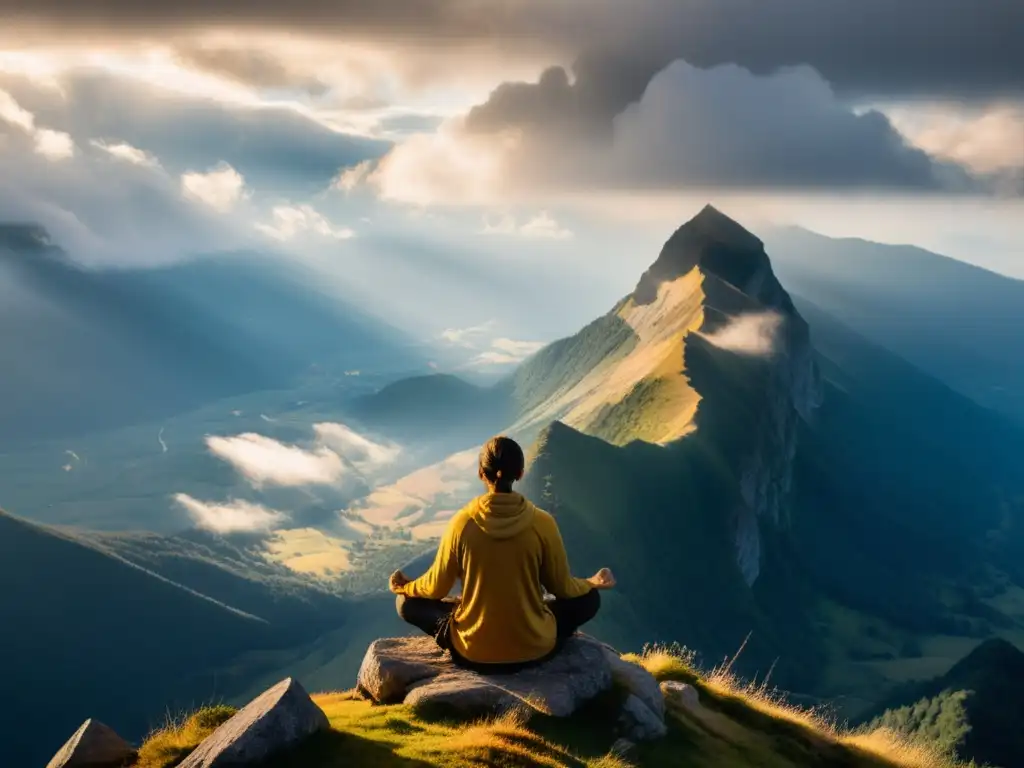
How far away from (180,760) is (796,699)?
17710 cm

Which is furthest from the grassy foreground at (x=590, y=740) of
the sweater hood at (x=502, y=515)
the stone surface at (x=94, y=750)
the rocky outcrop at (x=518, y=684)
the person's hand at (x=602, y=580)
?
the sweater hood at (x=502, y=515)

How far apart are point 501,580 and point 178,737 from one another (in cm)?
656

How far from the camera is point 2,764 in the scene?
195000 mm

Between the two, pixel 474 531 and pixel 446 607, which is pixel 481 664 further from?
pixel 474 531

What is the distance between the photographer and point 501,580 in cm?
1575

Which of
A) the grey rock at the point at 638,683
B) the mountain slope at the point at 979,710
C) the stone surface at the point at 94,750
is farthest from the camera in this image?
the mountain slope at the point at 979,710

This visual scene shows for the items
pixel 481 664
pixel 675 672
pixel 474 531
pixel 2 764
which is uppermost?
pixel 474 531

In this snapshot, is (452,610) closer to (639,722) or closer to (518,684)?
(518,684)

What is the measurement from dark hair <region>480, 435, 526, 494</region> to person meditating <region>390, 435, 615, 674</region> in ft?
0.06

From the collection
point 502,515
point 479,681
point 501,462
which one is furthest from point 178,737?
point 501,462

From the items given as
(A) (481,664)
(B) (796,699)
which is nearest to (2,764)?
(B) (796,699)

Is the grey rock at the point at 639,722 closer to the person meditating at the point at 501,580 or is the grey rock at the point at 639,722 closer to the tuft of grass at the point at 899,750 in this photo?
the person meditating at the point at 501,580

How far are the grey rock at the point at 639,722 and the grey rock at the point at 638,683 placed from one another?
0.97 feet

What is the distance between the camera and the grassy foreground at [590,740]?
13273 mm
